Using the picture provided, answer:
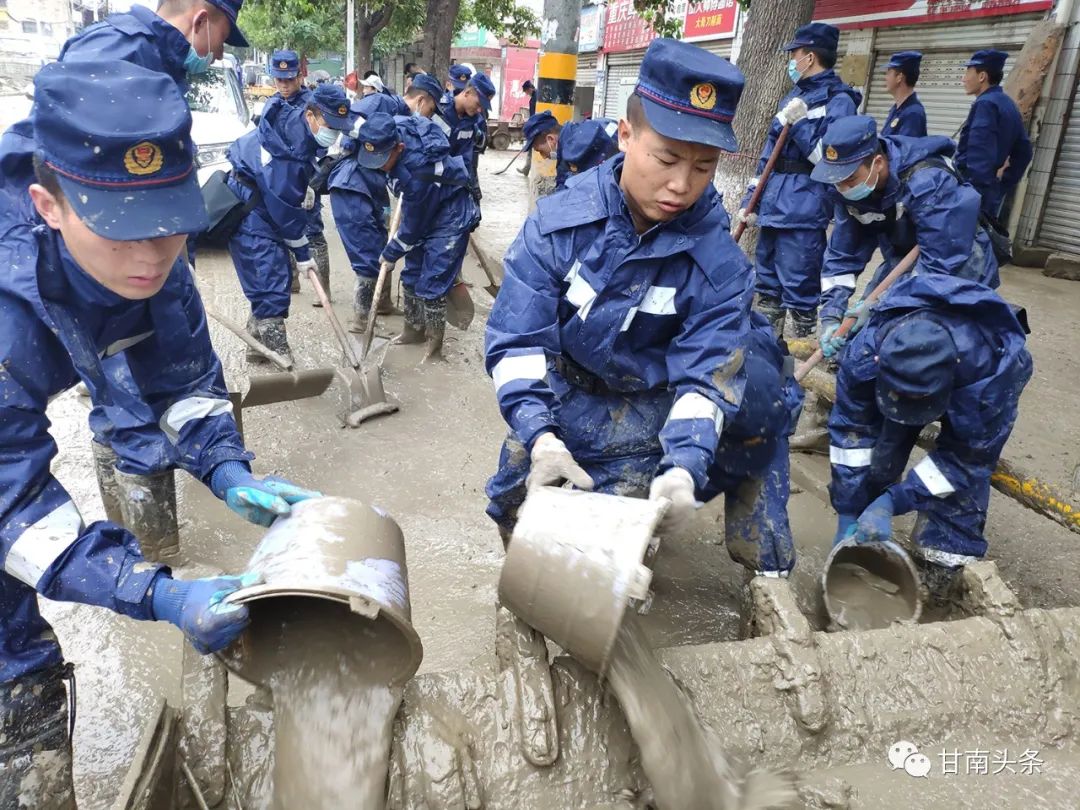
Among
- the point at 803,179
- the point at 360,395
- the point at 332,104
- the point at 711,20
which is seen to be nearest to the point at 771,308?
the point at 803,179

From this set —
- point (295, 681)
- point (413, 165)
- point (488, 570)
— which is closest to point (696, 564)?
point (488, 570)

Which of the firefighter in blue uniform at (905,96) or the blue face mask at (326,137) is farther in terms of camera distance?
the firefighter in blue uniform at (905,96)

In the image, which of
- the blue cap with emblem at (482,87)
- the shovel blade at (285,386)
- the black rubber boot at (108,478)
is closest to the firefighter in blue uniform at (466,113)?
the blue cap with emblem at (482,87)

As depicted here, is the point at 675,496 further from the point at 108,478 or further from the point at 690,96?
the point at 108,478

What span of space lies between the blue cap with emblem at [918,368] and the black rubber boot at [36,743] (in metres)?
2.55

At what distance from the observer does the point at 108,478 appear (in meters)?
3.25

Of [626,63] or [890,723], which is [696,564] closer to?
[890,723]

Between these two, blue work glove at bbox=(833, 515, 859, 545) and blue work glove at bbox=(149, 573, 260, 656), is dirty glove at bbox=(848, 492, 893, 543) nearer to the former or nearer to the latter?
blue work glove at bbox=(833, 515, 859, 545)

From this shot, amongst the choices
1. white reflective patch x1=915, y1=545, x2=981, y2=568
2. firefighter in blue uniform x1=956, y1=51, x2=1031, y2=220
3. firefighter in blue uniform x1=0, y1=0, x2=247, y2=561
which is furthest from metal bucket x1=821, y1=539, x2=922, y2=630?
firefighter in blue uniform x1=956, y1=51, x2=1031, y2=220

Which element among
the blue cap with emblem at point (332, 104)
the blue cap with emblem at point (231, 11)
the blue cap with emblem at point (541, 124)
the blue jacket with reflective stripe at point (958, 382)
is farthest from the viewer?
the blue cap with emblem at point (541, 124)

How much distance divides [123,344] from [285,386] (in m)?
2.14

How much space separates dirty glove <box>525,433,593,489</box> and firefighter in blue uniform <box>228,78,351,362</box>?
142 inches

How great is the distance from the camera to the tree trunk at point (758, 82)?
5.76 metres

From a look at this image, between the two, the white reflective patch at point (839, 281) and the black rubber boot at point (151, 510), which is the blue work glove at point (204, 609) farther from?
the white reflective patch at point (839, 281)
